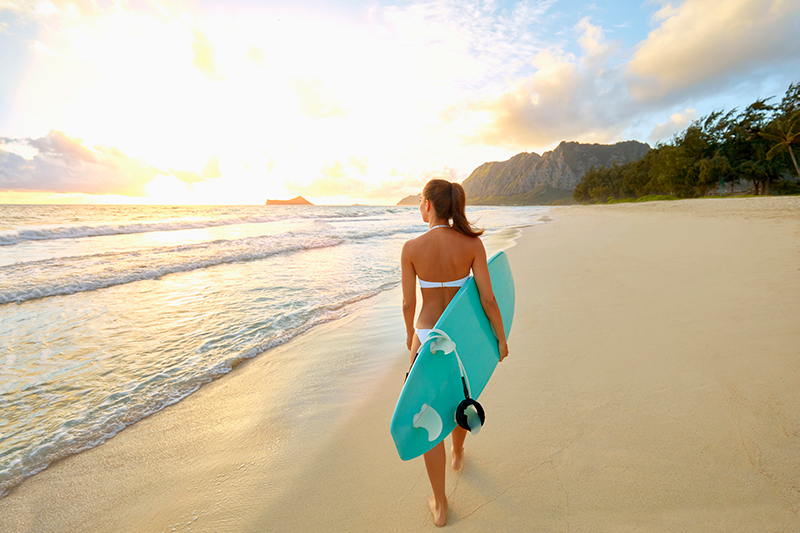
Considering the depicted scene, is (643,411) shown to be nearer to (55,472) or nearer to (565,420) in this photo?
(565,420)

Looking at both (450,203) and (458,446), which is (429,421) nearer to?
(458,446)

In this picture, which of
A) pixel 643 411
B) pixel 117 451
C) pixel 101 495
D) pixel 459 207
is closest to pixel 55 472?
pixel 117 451

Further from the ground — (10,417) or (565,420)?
(10,417)

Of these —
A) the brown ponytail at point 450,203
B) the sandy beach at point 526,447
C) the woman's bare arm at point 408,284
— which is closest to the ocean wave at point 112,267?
the sandy beach at point 526,447

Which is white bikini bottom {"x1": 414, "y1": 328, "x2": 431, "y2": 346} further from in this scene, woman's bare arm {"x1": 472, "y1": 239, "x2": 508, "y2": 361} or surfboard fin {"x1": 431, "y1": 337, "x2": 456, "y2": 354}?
woman's bare arm {"x1": 472, "y1": 239, "x2": 508, "y2": 361}

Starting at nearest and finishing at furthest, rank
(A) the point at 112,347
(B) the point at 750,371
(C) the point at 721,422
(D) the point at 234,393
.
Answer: (C) the point at 721,422 < (B) the point at 750,371 < (D) the point at 234,393 < (A) the point at 112,347

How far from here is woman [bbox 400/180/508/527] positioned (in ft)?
6.08

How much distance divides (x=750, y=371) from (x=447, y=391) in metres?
2.51

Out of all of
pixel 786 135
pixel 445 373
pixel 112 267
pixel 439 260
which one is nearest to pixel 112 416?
pixel 445 373

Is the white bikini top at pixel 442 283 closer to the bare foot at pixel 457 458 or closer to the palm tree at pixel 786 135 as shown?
the bare foot at pixel 457 458

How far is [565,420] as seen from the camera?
7.55 feet

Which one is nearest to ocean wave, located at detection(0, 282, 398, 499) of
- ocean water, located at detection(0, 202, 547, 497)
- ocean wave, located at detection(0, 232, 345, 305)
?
ocean water, located at detection(0, 202, 547, 497)

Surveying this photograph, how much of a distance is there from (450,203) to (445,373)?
0.93 m

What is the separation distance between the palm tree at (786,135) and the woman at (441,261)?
44474 millimetres
